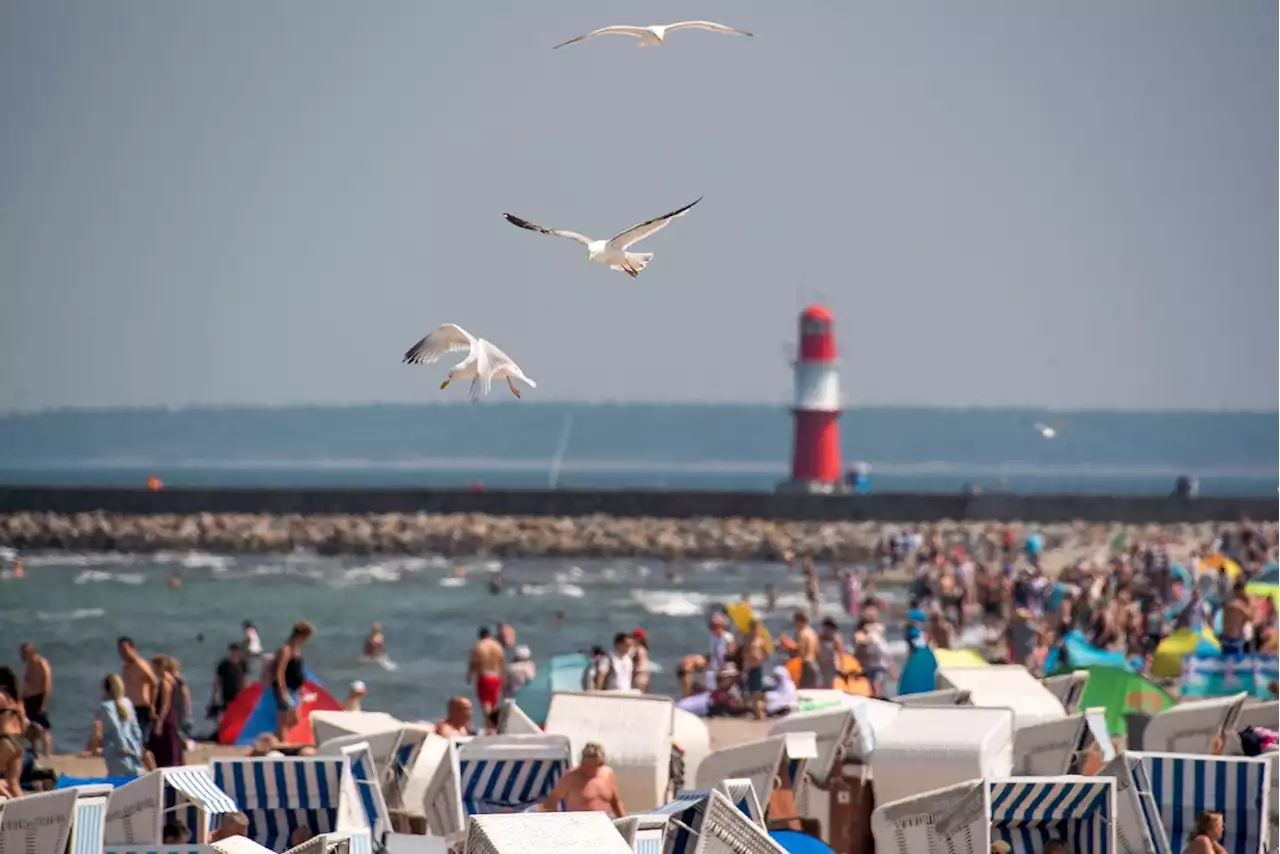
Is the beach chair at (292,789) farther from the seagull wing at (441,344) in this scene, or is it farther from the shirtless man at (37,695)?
the shirtless man at (37,695)

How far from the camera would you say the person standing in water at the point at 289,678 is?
43.8 ft

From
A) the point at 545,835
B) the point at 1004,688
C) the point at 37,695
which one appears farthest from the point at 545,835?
the point at 37,695

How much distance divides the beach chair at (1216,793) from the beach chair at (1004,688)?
2.26 meters

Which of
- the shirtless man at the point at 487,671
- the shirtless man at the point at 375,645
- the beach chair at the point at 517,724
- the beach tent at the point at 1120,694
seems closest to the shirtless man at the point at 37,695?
the shirtless man at the point at 487,671

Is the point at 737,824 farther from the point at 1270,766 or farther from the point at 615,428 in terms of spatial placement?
the point at 615,428

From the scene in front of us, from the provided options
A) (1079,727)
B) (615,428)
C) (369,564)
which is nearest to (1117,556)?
(369,564)

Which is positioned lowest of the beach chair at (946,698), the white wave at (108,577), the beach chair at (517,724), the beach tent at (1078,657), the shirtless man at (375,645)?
the white wave at (108,577)

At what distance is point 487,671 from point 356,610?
18.6 metres

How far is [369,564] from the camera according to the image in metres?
44.2

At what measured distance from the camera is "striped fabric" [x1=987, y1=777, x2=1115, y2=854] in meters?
8.00

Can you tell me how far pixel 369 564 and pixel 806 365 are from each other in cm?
1194

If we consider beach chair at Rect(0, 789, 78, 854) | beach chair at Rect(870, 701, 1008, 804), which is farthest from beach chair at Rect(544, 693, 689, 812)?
beach chair at Rect(0, 789, 78, 854)

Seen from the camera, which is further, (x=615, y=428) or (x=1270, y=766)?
(x=615, y=428)

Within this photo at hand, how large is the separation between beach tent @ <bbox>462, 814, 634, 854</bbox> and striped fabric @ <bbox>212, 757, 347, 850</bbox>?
2448 mm
